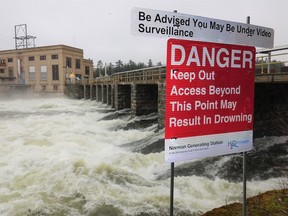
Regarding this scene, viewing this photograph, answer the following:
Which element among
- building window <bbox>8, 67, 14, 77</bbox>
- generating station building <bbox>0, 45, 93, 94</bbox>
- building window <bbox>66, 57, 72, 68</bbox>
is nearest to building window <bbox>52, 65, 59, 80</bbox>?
generating station building <bbox>0, 45, 93, 94</bbox>

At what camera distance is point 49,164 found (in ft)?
31.7

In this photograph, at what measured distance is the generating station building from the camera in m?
57.3

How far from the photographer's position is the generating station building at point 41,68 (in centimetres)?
5734

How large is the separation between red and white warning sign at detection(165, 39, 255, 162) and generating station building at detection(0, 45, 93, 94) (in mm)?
56041

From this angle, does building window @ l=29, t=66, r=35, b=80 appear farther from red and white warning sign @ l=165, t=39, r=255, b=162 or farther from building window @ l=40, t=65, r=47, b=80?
red and white warning sign @ l=165, t=39, r=255, b=162

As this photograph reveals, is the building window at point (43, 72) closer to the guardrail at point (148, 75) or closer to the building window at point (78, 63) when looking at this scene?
the building window at point (78, 63)

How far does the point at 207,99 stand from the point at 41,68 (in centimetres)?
6209

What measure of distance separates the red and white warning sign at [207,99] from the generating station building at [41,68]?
56041 millimetres

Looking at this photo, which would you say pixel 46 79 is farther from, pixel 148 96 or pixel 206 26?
pixel 206 26

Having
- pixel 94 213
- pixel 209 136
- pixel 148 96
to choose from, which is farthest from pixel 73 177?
pixel 148 96

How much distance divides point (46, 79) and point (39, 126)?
43623mm

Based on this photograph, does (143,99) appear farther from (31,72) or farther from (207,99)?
(31,72)

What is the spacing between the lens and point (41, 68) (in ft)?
196

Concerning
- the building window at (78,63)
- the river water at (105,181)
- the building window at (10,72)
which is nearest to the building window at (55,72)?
the building window at (78,63)
